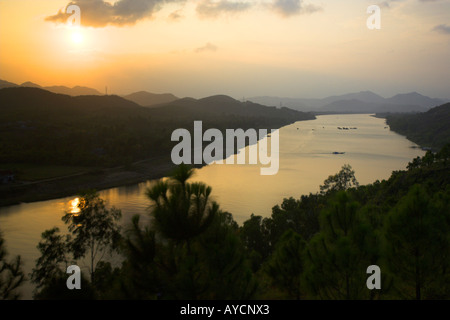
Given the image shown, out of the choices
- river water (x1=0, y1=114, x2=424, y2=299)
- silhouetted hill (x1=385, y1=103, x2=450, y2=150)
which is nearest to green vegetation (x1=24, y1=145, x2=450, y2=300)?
river water (x1=0, y1=114, x2=424, y2=299)

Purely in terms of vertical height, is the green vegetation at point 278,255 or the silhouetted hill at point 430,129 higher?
the silhouetted hill at point 430,129

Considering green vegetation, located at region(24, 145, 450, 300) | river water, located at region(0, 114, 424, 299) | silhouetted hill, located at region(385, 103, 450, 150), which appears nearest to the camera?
green vegetation, located at region(24, 145, 450, 300)

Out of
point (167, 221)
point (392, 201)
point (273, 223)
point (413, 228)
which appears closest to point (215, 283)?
point (167, 221)

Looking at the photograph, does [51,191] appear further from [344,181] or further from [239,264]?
[239,264]

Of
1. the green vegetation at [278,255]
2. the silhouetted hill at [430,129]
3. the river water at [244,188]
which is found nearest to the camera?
the green vegetation at [278,255]

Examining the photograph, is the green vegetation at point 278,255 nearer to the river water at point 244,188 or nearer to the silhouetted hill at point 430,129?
the river water at point 244,188

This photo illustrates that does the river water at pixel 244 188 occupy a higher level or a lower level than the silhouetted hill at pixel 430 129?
lower

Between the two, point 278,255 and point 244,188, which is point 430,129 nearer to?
point 244,188

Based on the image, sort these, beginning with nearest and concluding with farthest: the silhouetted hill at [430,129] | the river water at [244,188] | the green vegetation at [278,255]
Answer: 1. the green vegetation at [278,255]
2. the river water at [244,188]
3. the silhouetted hill at [430,129]

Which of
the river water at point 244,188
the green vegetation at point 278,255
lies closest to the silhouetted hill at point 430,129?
the river water at point 244,188

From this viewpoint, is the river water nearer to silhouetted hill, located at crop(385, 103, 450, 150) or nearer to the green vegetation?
the green vegetation

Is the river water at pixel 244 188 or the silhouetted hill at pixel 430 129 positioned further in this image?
the silhouetted hill at pixel 430 129
